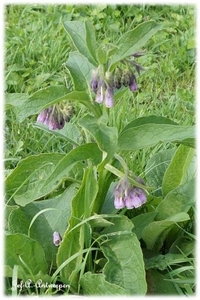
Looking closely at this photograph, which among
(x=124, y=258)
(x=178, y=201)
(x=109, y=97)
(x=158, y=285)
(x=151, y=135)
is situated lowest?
(x=158, y=285)

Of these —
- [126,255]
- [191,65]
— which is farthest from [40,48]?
[126,255]

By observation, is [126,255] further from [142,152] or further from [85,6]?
[85,6]

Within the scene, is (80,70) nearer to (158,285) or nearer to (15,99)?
(15,99)

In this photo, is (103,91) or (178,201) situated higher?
(103,91)

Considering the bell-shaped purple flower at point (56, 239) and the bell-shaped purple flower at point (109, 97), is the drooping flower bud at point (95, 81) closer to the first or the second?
the bell-shaped purple flower at point (109, 97)

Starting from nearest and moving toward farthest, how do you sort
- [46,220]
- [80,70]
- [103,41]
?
1. [80,70]
2. [46,220]
3. [103,41]

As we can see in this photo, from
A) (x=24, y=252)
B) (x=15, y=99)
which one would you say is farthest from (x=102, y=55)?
(x=24, y=252)

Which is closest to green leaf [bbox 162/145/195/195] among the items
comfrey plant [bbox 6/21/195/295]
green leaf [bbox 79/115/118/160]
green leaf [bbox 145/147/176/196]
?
comfrey plant [bbox 6/21/195/295]

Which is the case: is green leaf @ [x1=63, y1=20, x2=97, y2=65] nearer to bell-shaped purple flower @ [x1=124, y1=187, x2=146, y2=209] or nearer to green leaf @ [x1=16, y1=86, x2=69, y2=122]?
green leaf @ [x1=16, y1=86, x2=69, y2=122]
